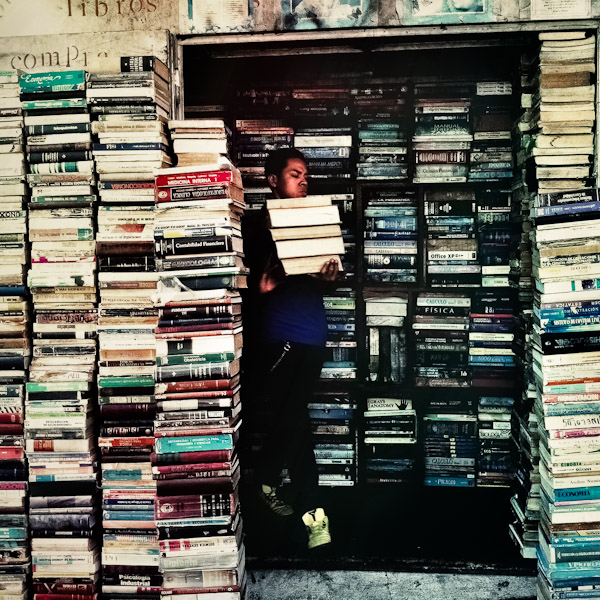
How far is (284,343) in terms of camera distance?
3082 millimetres

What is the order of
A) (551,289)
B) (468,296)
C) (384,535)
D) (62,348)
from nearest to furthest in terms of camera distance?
(551,289) → (62,348) → (384,535) → (468,296)

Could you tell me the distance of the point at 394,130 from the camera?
11.4 ft

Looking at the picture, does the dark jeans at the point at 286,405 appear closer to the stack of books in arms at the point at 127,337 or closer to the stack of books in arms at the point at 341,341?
the stack of books in arms at the point at 341,341

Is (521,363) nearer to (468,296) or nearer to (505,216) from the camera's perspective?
(468,296)

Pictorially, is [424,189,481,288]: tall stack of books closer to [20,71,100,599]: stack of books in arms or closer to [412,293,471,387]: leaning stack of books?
[412,293,471,387]: leaning stack of books

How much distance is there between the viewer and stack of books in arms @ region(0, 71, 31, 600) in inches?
108

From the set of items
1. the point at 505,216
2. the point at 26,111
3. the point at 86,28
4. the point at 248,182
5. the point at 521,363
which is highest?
the point at 86,28

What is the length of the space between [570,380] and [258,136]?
7.59 feet

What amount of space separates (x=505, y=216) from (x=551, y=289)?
1.02m

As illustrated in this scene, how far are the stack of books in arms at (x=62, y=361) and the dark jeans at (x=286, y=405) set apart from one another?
0.95 metres

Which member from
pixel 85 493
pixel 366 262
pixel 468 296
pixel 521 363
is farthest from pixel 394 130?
pixel 85 493

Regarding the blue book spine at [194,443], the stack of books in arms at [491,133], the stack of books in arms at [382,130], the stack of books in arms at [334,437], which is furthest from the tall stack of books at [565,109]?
the blue book spine at [194,443]

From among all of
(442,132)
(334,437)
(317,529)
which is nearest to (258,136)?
(442,132)

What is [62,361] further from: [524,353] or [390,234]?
[524,353]
